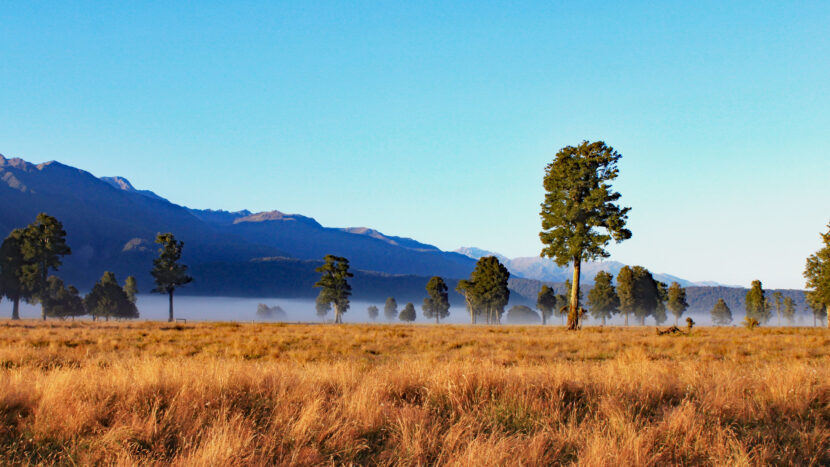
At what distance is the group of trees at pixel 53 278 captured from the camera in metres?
66.0

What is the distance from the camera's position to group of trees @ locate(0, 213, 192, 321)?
66.0 meters

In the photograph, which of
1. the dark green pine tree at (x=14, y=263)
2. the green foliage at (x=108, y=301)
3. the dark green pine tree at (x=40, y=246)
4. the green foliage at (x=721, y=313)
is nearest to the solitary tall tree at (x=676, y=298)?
the green foliage at (x=721, y=313)

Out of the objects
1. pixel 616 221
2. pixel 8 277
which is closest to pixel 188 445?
pixel 616 221

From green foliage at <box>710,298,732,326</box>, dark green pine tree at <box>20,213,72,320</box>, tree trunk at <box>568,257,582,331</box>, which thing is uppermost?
dark green pine tree at <box>20,213,72,320</box>

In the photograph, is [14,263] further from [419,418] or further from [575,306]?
[419,418]

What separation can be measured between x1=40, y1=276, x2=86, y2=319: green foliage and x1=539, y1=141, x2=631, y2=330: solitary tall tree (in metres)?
87.7

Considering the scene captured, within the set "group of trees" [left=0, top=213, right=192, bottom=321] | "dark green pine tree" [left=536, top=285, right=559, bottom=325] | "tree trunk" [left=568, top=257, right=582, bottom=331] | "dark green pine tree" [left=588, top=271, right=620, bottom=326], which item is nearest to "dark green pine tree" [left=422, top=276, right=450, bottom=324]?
"dark green pine tree" [left=536, top=285, right=559, bottom=325]

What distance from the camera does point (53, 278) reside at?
95.3m

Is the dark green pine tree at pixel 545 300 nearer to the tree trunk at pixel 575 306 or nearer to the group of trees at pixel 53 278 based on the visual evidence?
the group of trees at pixel 53 278

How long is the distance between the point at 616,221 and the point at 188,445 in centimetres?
3140

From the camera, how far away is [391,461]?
4.93m

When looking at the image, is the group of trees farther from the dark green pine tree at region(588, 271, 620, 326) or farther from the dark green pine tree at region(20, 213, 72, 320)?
the dark green pine tree at region(588, 271, 620, 326)

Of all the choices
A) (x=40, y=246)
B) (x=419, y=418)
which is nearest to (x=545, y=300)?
(x=40, y=246)

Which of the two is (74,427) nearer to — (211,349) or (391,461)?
(391,461)
